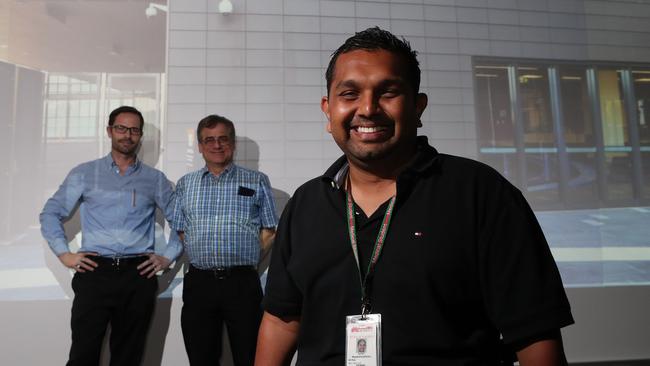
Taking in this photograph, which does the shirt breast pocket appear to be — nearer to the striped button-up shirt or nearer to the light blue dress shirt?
the striped button-up shirt

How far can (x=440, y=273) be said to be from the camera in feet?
2.37

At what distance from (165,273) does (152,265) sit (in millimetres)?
357

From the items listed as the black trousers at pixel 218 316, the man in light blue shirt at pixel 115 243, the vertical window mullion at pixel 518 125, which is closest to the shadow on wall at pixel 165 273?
the man in light blue shirt at pixel 115 243

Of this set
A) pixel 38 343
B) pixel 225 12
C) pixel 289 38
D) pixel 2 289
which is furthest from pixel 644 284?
pixel 2 289

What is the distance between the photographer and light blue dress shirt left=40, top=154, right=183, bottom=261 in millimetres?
2516

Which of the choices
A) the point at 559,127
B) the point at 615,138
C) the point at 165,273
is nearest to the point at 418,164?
the point at 165,273

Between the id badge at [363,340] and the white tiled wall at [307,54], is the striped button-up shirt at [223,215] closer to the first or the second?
the white tiled wall at [307,54]

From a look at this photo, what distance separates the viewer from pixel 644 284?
3.16m

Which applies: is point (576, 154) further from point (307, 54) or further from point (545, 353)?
point (545, 353)

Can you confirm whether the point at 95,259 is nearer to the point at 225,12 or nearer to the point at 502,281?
the point at 225,12

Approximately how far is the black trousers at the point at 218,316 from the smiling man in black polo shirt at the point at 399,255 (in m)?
1.53

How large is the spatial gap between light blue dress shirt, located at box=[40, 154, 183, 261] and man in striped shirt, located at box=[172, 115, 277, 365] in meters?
0.17

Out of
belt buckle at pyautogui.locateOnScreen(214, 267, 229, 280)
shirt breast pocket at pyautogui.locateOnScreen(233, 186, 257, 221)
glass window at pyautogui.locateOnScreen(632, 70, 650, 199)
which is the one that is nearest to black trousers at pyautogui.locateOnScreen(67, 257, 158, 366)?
belt buckle at pyautogui.locateOnScreen(214, 267, 229, 280)

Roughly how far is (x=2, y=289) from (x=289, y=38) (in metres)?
2.48
